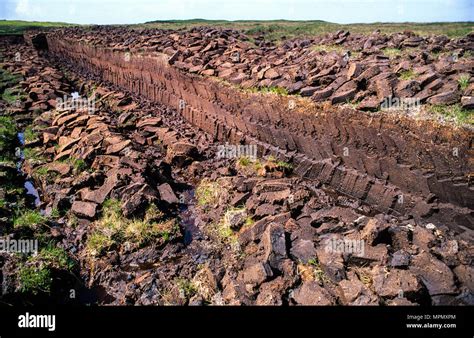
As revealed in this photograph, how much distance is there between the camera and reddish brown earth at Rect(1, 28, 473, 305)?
198 inches

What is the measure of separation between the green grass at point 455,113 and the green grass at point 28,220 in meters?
8.06

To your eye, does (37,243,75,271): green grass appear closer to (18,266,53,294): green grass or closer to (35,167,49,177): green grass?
(18,266,53,294): green grass

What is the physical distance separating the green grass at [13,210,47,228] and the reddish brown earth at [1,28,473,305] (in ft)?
0.83

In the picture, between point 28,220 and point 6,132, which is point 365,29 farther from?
point 28,220

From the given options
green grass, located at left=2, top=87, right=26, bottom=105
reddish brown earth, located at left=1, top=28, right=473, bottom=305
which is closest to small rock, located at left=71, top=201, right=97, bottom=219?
reddish brown earth, located at left=1, top=28, right=473, bottom=305

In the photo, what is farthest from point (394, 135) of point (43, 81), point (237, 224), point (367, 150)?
point (43, 81)

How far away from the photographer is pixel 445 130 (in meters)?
6.46

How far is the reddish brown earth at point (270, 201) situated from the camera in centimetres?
503

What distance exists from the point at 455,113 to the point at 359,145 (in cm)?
194

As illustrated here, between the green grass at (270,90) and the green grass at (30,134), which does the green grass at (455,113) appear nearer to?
the green grass at (270,90)

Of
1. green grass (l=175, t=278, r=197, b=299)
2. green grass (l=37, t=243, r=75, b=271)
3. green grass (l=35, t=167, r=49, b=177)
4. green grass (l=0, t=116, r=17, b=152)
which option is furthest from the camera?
green grass (l=0, t=116, r=17, b=152)

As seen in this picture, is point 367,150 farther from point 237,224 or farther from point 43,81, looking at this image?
point 43,81

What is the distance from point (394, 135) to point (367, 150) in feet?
2.34

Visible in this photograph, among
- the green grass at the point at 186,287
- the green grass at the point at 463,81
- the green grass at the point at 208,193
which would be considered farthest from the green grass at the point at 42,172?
the green grass at the point at 463,81
